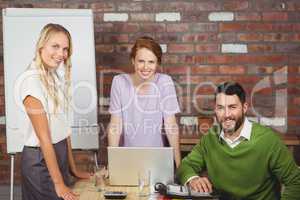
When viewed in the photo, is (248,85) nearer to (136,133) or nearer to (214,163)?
(136,133)

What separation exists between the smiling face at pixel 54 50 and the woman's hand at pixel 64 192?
616mm

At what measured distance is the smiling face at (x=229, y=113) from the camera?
2207 millimetres

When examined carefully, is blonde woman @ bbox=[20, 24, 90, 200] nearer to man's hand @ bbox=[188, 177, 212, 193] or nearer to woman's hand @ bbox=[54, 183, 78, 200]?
woman's hand @ bbox=[54, 183, 78, 200]

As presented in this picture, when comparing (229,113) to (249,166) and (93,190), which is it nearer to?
(249,166)

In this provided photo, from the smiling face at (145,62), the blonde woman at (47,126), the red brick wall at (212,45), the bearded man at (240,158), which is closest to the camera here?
the blonde woman at (47,126)

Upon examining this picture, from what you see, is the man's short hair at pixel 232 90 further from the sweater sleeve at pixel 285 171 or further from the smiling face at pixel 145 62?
the smiling face at pixel 145 62

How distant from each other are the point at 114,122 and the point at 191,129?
1.04m

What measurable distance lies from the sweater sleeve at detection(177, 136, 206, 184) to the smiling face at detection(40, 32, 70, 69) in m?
0.82

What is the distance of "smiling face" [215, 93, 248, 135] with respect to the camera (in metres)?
2.21

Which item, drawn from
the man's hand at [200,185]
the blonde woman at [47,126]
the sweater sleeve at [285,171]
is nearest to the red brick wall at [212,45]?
the blonde woman at [47,126]

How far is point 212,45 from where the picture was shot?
356 cm

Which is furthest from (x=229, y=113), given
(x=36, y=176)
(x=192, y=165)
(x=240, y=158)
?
(x=36, y=176)

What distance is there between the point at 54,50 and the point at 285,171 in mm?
1267

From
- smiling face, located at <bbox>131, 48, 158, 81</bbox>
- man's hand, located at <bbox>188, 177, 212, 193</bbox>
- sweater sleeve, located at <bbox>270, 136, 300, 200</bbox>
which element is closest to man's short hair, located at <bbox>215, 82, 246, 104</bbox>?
sweater sleeve, located at <bbox>270, 136, 300, 200</bbox>
